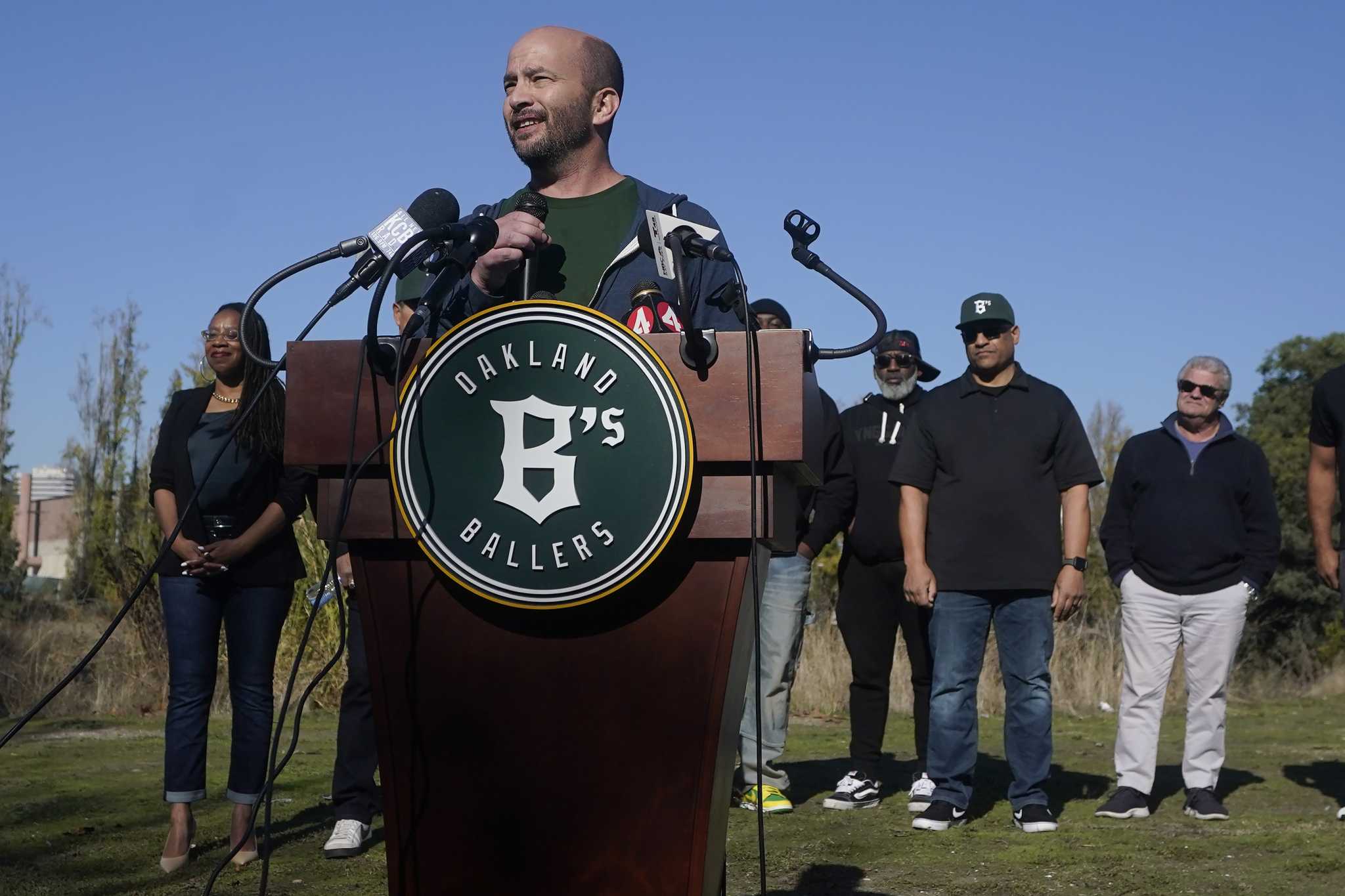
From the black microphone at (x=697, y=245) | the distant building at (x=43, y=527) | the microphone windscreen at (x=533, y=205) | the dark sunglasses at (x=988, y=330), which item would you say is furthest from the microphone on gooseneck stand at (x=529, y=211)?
the distant building at (x=43, y=527)

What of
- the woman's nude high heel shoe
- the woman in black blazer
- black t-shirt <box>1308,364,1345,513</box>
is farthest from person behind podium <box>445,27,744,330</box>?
black t-shirt <box>1308,364,1345,513</box>

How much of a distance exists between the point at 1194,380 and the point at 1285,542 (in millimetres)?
20416

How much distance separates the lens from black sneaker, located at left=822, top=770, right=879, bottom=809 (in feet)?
20.2

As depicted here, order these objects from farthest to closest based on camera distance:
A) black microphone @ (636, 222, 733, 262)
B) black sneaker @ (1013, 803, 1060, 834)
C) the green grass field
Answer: black sneaker @ (1013, 803, 1060, 834), the green grass field, black microphone @ (636, 222, 733, 262)

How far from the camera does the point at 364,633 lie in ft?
7.50

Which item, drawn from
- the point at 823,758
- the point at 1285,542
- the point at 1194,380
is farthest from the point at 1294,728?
the point at 1285,542

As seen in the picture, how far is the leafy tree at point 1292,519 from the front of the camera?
2370 centimetres

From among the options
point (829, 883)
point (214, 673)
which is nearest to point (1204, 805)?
point (829, 883)

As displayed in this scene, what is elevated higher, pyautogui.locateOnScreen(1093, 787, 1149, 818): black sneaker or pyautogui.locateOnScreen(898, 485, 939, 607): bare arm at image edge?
pyautogui.locateOnScreen(898, 485, 939, 607): bare arm at image edge

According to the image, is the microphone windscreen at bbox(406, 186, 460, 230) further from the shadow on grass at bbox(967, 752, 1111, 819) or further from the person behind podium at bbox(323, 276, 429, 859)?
the shadow on grass at bbox(967, 752, 1111, 819)

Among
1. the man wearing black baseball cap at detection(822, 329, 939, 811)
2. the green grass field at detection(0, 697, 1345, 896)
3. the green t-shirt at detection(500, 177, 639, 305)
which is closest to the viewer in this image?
the green t-shirt at detection(500, 177, 639, 305)

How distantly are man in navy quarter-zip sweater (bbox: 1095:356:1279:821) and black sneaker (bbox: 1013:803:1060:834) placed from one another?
0.56m

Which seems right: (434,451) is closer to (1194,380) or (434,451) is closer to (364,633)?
(364,633)

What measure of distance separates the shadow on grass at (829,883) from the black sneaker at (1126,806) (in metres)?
1.77
